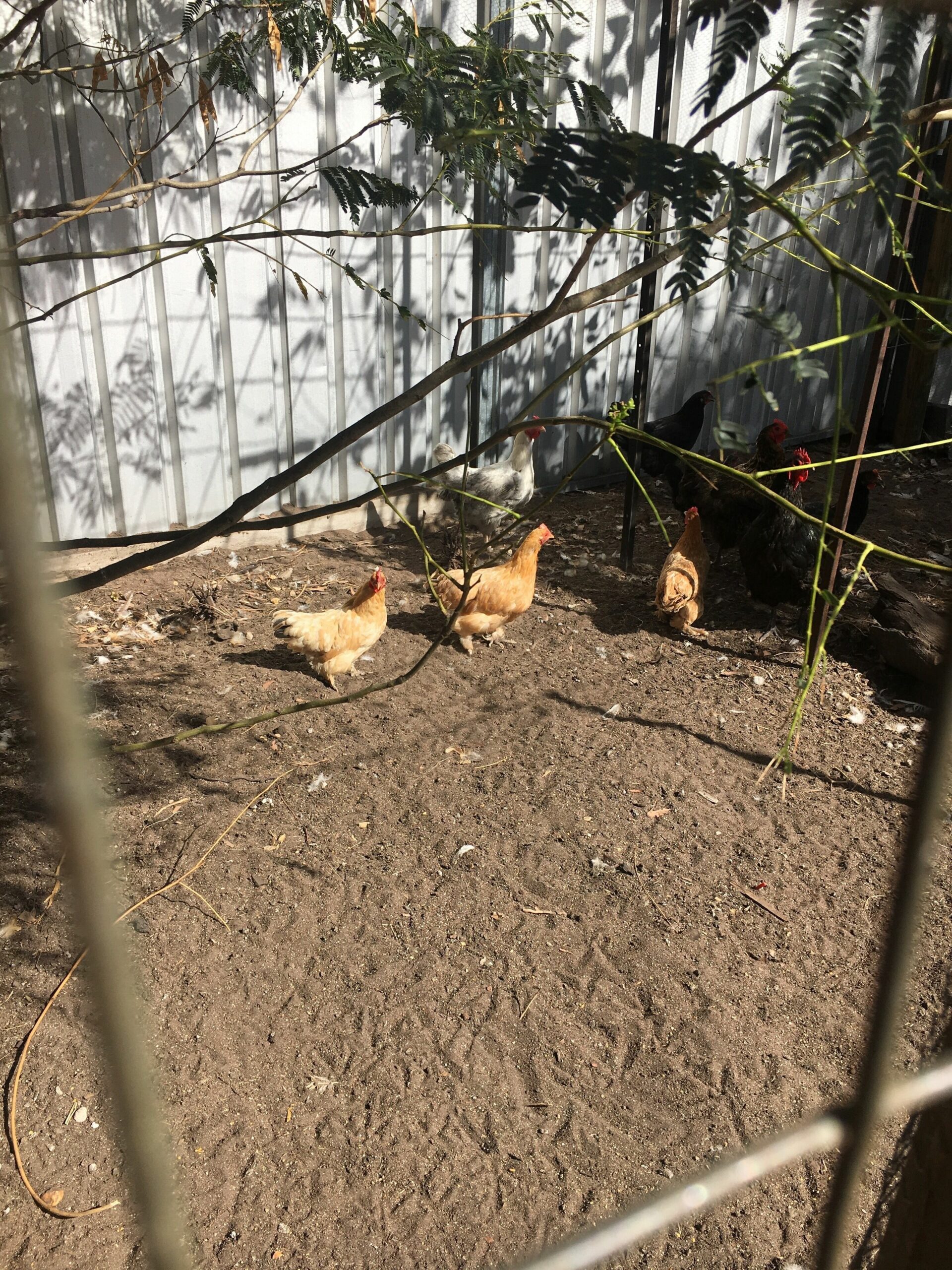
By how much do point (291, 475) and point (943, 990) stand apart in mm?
2280

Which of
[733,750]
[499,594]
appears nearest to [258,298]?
[499,594]

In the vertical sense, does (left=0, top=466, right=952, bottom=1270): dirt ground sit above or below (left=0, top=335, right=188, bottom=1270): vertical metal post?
below

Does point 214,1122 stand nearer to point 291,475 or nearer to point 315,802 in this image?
point 315,802

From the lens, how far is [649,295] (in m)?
4.60

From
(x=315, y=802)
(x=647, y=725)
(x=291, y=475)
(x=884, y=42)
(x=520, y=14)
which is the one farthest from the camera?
(x=520, y=14)

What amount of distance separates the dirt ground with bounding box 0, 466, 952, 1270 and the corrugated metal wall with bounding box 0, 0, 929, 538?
3.08 feet

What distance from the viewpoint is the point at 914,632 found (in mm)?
4168

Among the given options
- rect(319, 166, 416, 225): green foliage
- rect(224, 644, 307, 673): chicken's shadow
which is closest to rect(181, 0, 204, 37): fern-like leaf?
rect(319, 166, 416, 225): green foliage

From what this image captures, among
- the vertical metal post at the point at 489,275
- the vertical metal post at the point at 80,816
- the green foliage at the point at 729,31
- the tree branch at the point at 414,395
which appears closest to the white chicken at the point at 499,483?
the vertical metal post at the point at 489,275

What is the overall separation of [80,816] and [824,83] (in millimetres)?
986

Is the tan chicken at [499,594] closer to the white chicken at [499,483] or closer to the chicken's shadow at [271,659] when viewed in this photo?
the chicken's shadow at [271,659]

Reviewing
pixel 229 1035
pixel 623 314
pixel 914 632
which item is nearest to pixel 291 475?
pixel 229 1035

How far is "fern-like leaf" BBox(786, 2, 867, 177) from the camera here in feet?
2.96

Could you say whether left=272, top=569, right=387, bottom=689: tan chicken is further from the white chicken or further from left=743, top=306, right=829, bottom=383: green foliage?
left=743, top=306, right=829, bottom=383: green foliage
